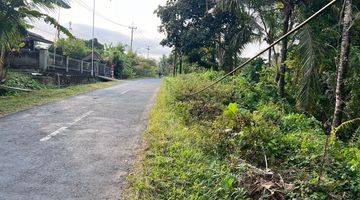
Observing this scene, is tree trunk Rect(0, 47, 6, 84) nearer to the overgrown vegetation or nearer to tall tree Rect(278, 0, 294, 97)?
the overgrown vegetation

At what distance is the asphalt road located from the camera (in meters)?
5.07

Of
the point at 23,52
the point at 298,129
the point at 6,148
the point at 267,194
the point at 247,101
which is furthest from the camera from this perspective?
the point at 23,52

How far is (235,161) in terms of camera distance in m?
5.81

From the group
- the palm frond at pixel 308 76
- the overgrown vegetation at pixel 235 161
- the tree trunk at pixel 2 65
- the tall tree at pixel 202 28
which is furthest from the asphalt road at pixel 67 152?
the tall tree at pixel 202 28

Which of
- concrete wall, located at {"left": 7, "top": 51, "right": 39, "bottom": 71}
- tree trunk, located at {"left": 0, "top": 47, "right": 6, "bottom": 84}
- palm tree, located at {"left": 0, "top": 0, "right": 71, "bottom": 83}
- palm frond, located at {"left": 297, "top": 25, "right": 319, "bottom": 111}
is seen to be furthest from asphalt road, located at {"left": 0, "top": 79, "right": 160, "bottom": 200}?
concrete wall, located at {"left": 7, "top": 51, "right": 39, "bottom": 71}

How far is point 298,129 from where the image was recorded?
356 inches

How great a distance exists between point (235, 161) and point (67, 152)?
3.05 meters

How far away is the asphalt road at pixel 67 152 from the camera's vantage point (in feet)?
16.6

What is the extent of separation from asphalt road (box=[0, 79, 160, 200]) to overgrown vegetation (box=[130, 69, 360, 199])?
48 centimetres

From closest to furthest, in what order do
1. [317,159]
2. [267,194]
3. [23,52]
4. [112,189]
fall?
[267,194] → [112,189] → [317,159] → [23,52]

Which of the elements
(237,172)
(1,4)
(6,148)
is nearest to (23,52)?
(1,4)

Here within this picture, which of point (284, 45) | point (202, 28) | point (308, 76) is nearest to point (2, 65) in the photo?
point (202, 28)

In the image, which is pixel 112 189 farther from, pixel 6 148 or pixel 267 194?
pixel 6 148

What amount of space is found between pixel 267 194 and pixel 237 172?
0.77 metres
